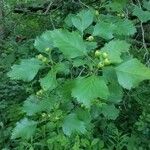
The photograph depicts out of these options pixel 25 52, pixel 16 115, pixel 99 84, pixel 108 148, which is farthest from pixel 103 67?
pixel 25 52

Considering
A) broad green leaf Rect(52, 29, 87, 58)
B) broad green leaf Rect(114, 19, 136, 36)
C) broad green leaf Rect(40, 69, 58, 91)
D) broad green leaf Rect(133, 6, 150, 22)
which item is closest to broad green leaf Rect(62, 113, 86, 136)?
broad green leaf Rect(40, 69, 58, 91)

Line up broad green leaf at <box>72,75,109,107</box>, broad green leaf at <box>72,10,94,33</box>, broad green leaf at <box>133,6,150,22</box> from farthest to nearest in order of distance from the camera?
broad green leaf at <box>133,6,150,22</box>, broad green leaf at <box>72,10,94,33</box>, broad green leaf at <box>72,75,109,107</box>

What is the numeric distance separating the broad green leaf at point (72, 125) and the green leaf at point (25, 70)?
0.19 metres

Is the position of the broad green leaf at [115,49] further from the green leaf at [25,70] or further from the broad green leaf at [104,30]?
the green leaf at [25,70]

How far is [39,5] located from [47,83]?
326 cm

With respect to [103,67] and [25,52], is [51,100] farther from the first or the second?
[25,52]

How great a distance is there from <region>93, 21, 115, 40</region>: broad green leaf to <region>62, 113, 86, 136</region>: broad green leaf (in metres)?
0.31

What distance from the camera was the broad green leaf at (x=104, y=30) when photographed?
150 cm

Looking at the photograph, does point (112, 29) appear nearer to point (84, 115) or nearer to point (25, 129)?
point (84, 115)

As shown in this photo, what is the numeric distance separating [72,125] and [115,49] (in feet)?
0.98

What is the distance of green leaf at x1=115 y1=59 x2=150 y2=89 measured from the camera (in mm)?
1246

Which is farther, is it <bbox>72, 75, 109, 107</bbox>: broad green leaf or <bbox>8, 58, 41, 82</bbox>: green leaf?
<bbox>8, 58, 41, 82</bbox>: green leaf

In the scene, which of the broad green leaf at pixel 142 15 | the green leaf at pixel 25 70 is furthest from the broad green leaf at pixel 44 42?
the broad green leaf at pixel 142 15

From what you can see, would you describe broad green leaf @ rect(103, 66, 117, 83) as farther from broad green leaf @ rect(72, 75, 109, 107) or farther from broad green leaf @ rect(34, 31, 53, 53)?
broad green leaf @ rect(34, 31, 53, 53)
